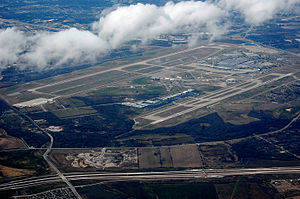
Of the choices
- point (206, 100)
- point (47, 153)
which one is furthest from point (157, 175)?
point (206, 100)

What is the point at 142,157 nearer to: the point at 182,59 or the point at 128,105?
the point at 128,105

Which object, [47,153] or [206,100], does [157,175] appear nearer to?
[47,153]

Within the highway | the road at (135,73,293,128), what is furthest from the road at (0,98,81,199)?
the road at (135,73,293,128)

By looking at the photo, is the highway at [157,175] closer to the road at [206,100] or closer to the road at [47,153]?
the road at [47,153]

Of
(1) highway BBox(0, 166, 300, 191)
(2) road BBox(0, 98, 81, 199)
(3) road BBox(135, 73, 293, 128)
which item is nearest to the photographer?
(2) road BBox(0, 98, 81, 199)

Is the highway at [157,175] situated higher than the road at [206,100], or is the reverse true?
the road at [206,100]

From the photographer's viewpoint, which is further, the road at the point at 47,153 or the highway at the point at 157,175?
the highway at the point at 157,175

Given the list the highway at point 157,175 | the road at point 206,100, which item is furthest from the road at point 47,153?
the road at point 206,100

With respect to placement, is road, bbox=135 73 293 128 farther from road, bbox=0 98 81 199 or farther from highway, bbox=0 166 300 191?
road, bbox=0 98 81 199

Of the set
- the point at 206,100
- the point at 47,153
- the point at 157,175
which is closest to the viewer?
the point at 157,175
